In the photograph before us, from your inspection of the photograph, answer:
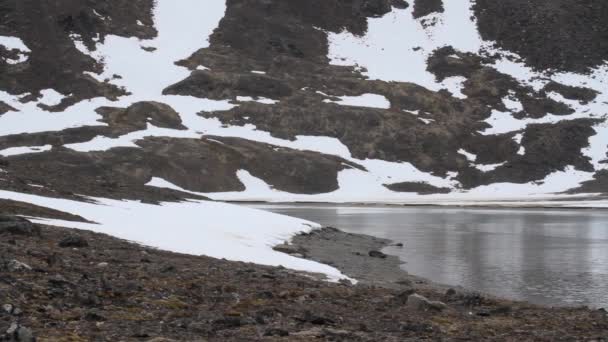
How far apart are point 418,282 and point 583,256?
14841mm

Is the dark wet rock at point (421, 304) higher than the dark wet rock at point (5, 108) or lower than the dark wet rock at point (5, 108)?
lower

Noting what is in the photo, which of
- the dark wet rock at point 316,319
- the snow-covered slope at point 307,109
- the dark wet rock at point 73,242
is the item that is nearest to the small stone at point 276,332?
the dark wet rock at point 316,319

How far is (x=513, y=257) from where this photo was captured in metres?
34.8

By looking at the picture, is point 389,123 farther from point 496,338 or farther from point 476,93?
point 496,338

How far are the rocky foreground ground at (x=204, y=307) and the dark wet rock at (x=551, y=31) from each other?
16733 cm

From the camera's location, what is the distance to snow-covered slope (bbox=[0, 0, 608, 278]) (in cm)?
11850

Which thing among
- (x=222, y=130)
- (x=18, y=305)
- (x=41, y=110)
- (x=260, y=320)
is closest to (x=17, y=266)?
(x=18, y=305)

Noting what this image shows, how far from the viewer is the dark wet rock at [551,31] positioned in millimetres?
173500

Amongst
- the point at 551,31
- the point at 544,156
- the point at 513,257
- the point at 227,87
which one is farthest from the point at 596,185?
the point at 513,257

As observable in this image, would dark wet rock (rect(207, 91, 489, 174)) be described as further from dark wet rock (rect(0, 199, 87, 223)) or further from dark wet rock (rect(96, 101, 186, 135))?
dark wet rock (rect(0, 199, 87, 223))

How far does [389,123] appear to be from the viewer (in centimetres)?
14062

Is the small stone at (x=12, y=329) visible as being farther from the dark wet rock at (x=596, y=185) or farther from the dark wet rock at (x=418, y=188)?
the dark wet rock at (x=596, y=185)

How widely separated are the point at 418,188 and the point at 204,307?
118 metres

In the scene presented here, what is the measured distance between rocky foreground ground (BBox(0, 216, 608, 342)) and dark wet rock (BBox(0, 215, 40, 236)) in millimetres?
34
